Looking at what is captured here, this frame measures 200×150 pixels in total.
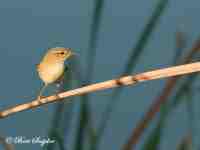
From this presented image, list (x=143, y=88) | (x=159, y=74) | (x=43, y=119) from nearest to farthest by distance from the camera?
(x=159, y=74), (x=43, y=119), (x=143, y=88)

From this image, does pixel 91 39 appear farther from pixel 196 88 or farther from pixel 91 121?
pixel 196 88

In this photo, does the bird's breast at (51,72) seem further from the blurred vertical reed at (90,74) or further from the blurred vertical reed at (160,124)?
the blurred vertical reed at (160,124)

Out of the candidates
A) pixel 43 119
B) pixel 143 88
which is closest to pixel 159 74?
pixel 43 119

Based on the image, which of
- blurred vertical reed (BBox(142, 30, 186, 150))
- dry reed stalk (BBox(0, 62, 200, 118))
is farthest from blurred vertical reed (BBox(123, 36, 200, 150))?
dry reed stalk (BBox(0, 62, 200, 118))

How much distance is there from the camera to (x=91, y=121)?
121 centimetres

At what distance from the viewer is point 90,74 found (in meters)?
1.17

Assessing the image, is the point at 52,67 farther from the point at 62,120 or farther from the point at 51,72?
the point at 62,120

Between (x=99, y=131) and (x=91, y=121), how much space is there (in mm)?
45

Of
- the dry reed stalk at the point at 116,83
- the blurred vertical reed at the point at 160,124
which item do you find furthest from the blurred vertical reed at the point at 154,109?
the dry reed stalk at the point at 116,83

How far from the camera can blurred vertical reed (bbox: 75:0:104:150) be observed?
3.67 ft

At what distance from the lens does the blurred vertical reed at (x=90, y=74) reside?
3.67 feet

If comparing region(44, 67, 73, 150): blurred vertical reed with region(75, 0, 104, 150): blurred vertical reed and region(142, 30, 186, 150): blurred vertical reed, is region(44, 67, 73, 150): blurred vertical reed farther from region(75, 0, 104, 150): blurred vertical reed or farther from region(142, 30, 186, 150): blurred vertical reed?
region(142, 30, 186, 150): blurred vertical reed

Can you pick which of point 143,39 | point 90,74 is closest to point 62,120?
point 90,74

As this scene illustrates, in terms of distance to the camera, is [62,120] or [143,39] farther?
[62,120]
